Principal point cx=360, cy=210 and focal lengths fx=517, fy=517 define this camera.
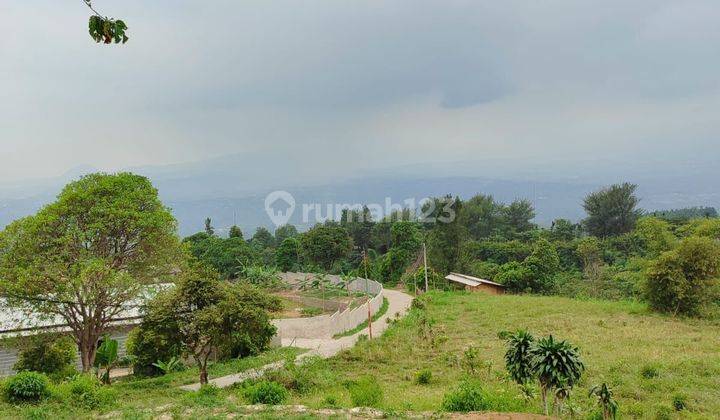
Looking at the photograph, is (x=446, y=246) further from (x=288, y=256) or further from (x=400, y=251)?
(x=288, y=256)

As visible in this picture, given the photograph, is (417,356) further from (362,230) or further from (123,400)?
(362,230)

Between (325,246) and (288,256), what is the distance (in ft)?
16.4

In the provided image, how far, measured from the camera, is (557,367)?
11.2 m

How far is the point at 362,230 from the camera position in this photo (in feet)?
233

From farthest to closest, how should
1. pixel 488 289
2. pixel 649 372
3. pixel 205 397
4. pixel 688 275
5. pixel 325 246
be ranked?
1. pixel 325 246
2. pixel 488 289
3. pixel 688 275
4. pixel 649 372
5. pixel 205 397

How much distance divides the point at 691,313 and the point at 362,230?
1861 inches

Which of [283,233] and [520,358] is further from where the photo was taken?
[283,233]

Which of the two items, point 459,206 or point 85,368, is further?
point 459,206

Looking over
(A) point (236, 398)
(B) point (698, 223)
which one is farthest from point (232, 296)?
(B) point (698, 223)

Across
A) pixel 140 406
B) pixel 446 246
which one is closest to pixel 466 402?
pixel 140 406

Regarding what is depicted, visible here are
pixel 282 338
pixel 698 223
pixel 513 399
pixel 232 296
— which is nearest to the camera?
pixel 513 399

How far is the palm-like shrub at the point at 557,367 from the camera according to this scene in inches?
437

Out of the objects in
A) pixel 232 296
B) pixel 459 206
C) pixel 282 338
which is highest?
pixel 459 206

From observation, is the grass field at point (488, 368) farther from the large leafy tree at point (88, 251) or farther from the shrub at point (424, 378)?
the large leafy tree at point (88, 251)
